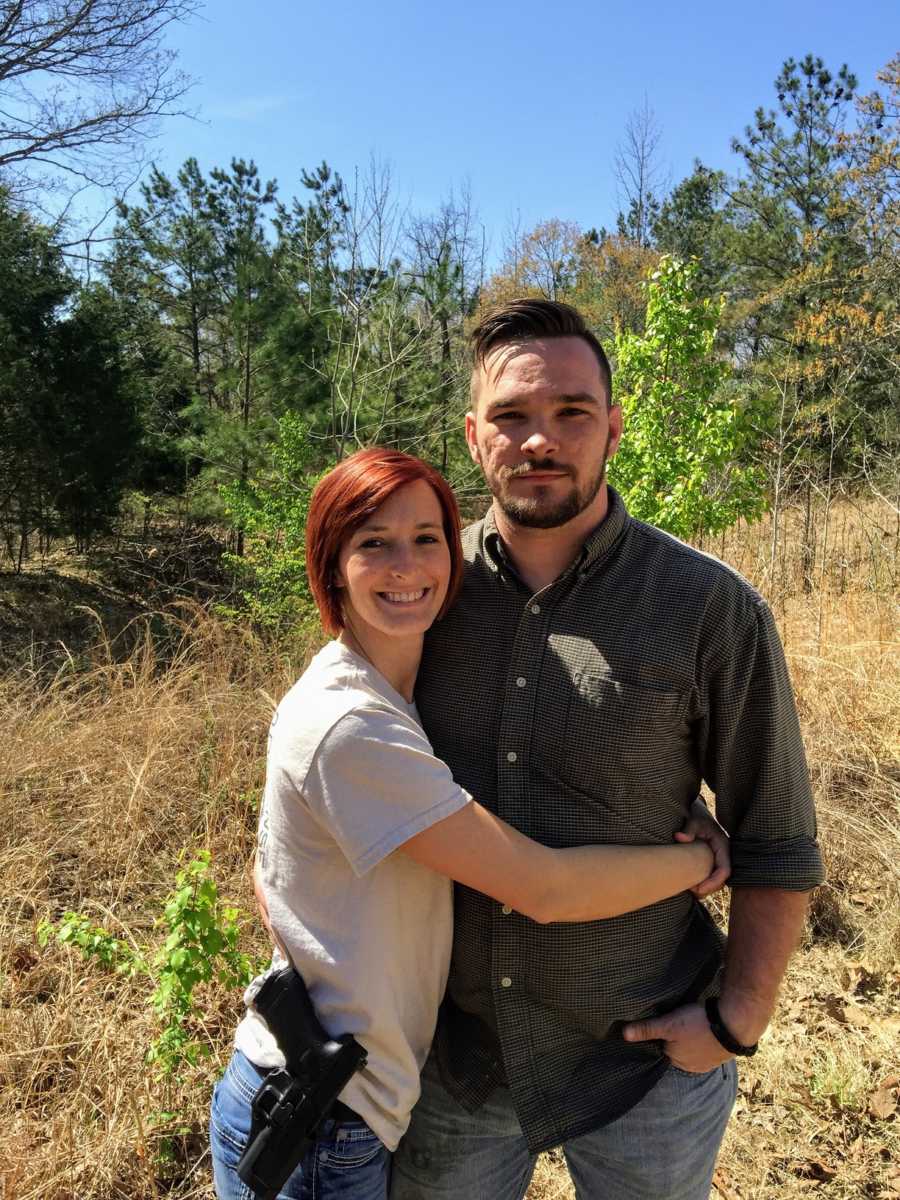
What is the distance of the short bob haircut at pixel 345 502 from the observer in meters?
1.49

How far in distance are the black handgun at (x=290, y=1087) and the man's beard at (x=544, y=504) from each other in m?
0.88

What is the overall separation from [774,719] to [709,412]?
528cm

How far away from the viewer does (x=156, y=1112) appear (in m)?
2.55

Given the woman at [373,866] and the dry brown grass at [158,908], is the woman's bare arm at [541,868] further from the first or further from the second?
the dry brown grass at [158,908]

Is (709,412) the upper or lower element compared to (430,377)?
lower

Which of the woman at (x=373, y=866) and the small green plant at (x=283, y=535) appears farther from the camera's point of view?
the small green plant at (x=283, y=535)

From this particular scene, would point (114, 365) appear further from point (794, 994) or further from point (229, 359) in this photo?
point (794, 994)

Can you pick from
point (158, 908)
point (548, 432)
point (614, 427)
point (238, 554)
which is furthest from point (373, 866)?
point (238, 554)

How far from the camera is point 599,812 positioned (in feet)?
4.90

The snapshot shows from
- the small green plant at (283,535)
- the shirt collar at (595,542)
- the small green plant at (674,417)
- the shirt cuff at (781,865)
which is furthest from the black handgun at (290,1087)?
the small green plant at (283,535)

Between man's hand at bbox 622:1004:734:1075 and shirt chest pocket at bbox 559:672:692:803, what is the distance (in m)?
0.38

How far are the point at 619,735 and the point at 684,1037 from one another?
524 mm

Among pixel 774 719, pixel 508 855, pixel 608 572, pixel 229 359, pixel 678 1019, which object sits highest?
pixel 229 359

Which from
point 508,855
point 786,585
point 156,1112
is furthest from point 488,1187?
point 786,585
